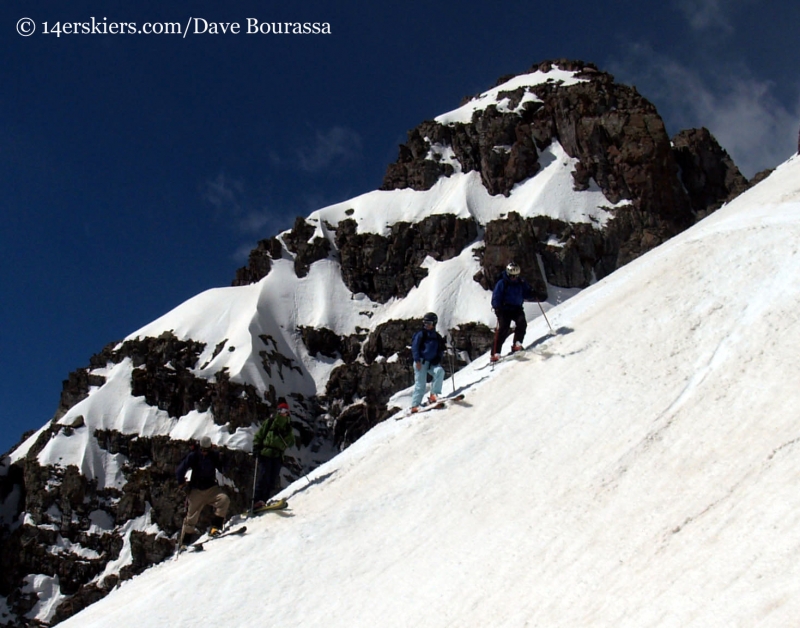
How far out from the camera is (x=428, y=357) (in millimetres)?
15578

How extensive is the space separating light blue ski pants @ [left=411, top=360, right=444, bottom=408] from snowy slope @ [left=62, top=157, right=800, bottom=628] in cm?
65

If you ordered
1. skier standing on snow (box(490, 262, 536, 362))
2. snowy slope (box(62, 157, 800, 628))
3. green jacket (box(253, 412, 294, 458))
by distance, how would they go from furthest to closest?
skier standing on snow (box(490, 262, 536, 362)) < green jacket (box(253, 412, 294, 458)) < snowy slope (box(62, 157, 800, 628))

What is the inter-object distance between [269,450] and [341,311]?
88.3m

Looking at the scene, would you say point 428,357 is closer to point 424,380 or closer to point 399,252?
point 424,380

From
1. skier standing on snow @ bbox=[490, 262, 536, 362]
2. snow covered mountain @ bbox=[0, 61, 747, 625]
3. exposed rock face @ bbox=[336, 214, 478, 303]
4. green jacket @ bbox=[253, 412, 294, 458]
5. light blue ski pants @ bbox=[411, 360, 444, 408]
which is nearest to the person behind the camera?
green jacket @ bbox=[253, 412, 294, 458]

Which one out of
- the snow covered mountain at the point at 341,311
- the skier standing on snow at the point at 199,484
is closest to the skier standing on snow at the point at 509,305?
the skier standing on snow at the point at 199,484

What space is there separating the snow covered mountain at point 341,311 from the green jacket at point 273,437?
5728 centimetres

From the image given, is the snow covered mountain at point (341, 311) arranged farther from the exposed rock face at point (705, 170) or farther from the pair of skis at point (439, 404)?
the pair of skis at point (439, 404)

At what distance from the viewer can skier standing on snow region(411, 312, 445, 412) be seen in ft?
50.2

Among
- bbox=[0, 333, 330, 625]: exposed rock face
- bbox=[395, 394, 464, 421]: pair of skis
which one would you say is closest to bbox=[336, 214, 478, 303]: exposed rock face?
bbox=[0, 333, 330, 625]: exposed rock face

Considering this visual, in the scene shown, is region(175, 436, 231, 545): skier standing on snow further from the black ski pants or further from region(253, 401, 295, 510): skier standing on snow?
the black ski pants

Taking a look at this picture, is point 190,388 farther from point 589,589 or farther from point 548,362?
point 589,589

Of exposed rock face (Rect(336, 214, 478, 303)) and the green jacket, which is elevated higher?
exposed rock face (Rect(336, 214, 478, 303))

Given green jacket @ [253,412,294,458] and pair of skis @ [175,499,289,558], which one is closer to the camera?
pair of skis @ [175,499,289,558]
